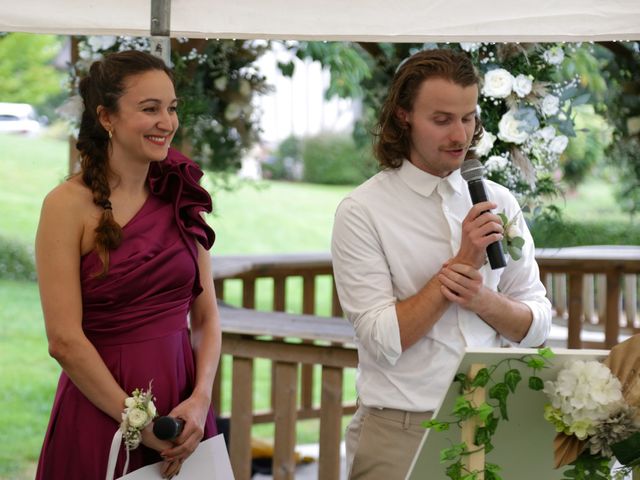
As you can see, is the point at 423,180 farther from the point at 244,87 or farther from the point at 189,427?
the point at 244,87

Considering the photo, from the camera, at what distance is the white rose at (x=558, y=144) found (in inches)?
134

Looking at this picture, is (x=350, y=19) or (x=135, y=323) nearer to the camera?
(x=135, y=323)

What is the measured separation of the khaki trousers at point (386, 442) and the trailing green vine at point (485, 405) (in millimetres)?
345

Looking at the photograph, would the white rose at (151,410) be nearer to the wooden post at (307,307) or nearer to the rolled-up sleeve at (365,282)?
the rolled-up sleeve at (365,282)

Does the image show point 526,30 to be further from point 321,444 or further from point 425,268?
point 321,444

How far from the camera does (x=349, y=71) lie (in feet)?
16.5

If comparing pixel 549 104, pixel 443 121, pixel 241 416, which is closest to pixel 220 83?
pixel 241 416

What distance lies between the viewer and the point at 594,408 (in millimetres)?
1825

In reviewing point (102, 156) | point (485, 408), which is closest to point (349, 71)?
point (102, 156)

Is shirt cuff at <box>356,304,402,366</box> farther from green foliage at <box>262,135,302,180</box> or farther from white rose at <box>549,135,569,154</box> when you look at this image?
green foliage at <box>262,135,302,180</box>

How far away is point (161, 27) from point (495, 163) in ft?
3.90

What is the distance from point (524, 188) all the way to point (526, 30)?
0.81 metres

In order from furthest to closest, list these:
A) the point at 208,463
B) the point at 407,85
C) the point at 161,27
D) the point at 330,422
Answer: the point at 330,422 → the point at 161,27 → the point at 208,463 → the point at 407,85

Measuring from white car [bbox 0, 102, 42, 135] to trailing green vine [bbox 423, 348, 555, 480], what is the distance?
32.4ft
